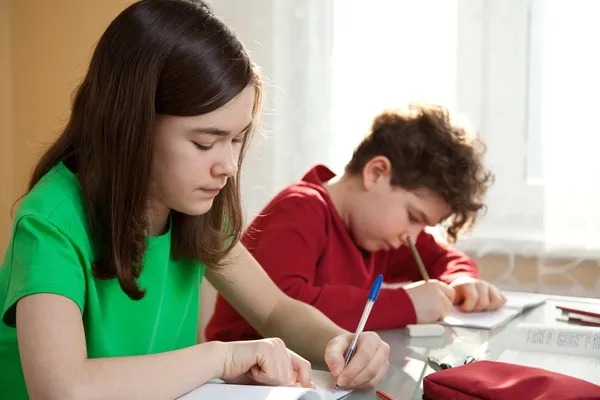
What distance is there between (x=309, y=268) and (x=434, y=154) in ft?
1.21

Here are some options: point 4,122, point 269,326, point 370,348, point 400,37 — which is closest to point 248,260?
point 269,326

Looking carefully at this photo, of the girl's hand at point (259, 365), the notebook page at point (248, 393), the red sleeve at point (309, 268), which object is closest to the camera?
the notebook page at point (248, 393)

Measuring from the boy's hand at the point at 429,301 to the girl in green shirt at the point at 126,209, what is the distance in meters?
0.34

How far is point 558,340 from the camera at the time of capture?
1208 millimetres

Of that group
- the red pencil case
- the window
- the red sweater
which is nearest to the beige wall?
the window

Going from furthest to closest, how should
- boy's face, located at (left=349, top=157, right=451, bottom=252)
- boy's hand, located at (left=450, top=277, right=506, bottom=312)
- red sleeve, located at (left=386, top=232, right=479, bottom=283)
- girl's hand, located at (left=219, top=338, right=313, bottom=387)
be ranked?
red sleeve, located at (left=386, top=232, right=479, bottom=283)
boy's face, located at (left=349, top=157, right=451, bottom=252)
boy's hand, located at (left=450, top=277, right=506, bottom=312)
girl's hand, located at (left=219, top=338, right=313, bottom=387)

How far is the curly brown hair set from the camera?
1580mm

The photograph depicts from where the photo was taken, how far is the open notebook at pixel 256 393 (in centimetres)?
82

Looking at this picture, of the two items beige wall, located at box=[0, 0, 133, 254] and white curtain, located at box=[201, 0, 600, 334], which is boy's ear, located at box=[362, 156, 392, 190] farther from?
beige wall, located at box=[0, 0, 133, 254]

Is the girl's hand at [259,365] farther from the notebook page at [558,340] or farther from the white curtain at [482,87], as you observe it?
the white curtain at [482,87]

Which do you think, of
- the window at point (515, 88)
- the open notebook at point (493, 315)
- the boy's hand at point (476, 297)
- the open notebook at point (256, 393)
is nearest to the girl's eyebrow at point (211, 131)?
the open notebook at point (256, 393)

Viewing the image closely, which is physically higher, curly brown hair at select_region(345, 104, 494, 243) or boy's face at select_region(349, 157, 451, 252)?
curly brown hair at select_region(345, 104, 494, 243)

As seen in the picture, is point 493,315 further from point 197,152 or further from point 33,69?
point 33,69

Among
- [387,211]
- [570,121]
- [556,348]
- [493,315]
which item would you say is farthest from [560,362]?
[570,121]
